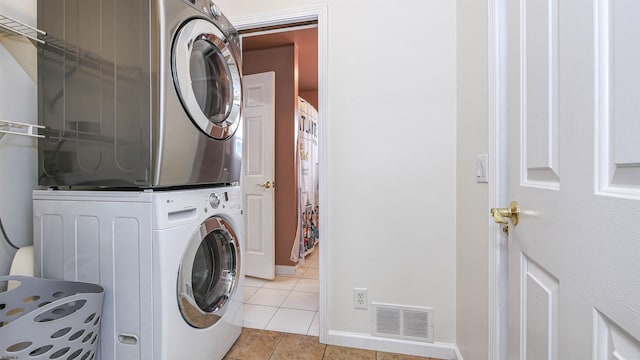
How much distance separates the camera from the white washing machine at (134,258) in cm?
99

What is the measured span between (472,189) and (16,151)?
2159mm

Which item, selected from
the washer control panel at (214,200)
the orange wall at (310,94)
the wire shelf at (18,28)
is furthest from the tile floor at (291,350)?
the orange wall at (310,94)

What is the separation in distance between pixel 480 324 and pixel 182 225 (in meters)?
1.33

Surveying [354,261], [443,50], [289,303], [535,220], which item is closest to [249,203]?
[289,303]

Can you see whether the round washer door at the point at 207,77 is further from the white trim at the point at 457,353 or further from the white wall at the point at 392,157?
the white trim at the point at 457,353

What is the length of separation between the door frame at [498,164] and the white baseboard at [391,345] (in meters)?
0.63

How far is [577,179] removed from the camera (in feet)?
1.64

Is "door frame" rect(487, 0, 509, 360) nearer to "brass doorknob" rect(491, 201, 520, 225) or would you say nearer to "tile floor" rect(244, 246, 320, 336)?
"brass doorknob" rect(491, 201, 520, 225)

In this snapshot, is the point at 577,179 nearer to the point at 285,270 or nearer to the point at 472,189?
the point at 472,189

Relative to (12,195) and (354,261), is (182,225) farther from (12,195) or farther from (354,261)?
(354,261)

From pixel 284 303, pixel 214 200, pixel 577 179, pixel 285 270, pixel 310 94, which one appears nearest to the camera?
pixel 577 179

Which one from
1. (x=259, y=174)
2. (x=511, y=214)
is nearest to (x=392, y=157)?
(x=511, y=214)

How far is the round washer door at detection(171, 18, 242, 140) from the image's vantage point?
1087mm

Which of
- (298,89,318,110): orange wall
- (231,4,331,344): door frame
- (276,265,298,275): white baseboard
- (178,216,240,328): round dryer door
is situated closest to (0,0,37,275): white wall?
(178,216,240,328): round dryer door
